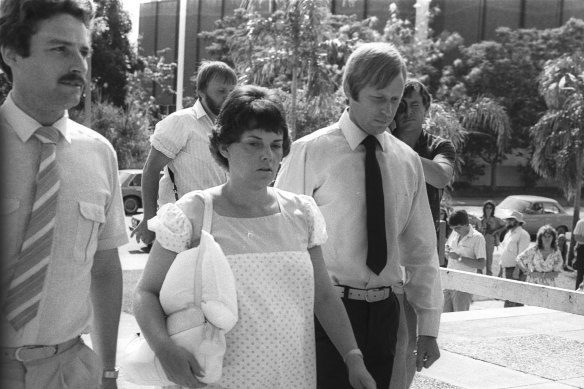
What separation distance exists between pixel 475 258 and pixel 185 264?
1075 centimetres

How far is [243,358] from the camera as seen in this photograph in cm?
289

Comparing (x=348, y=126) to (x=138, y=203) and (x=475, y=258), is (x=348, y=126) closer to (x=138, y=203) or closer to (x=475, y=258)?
(x=475, y=258)

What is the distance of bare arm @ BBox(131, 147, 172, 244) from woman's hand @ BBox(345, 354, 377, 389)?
2.44m

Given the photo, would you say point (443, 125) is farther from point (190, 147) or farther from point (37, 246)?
point (37, 246)

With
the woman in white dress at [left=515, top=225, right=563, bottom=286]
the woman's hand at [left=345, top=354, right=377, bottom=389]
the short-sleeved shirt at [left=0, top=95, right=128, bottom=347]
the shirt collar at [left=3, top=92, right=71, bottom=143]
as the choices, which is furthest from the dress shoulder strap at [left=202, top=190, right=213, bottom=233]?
the woman in white dress at [left=515, top=225, right=563, bottom=286]

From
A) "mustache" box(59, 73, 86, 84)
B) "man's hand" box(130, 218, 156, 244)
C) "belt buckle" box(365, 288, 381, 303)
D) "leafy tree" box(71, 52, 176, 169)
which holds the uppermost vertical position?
"mustache" box(59, 73, 86, 84)

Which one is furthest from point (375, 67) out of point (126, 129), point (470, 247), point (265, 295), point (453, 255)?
point (126, 129)

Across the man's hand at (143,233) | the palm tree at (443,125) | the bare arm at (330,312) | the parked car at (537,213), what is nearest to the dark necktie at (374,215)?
the bare arm at (330,312)

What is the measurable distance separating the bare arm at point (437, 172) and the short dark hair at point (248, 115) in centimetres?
194

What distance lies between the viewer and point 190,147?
17.6 feet

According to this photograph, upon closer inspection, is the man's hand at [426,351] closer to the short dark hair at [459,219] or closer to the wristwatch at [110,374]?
the wristwatch at [110,374]

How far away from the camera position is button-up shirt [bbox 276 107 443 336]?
3922 mm

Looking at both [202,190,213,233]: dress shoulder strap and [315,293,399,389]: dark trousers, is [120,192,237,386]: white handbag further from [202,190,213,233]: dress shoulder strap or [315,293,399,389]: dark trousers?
[315,293,399,389]: dark trousers

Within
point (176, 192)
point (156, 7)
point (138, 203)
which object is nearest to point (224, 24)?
point (156, 7)
